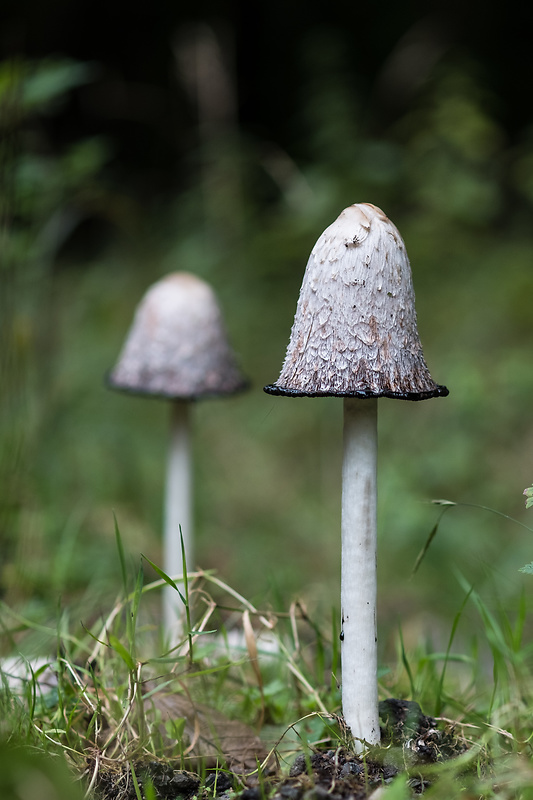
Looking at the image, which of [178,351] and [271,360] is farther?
[271,360]

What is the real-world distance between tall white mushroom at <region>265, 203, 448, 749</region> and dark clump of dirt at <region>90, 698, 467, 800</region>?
0.07m

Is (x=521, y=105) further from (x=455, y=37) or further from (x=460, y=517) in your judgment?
(x=460, y=517)

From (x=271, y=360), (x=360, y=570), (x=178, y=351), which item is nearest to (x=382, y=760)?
(x=360, y=570)

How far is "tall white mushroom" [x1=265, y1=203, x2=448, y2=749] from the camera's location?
1.57 meters

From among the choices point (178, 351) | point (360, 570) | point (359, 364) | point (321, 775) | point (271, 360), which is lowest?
point (321, 775)

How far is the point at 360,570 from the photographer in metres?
1.65

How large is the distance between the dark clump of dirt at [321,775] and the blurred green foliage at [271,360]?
1.25 m

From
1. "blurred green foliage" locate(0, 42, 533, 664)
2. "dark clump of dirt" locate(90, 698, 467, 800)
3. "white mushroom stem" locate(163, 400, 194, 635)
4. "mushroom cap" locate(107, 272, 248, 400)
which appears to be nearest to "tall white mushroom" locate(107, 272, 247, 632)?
"mushroom cap" locate(107, 272, 248, 400)

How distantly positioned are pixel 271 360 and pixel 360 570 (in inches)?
182

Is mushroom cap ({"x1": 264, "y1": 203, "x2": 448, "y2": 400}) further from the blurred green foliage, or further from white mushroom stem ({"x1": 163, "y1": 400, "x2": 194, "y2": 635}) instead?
white mushroom stem ({"x1": 163, "y1": 400, "x2": 194, "y2": 635})

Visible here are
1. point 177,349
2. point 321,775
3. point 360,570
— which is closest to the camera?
point 321,775

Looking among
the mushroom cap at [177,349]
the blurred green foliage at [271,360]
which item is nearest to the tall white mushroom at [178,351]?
the mushroom cap at [177,349]

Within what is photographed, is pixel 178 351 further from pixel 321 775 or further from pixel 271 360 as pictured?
pixel 271 360

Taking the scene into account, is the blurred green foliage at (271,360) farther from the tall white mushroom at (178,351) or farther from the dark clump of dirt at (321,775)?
the dark clump of dirt at (321,775)
